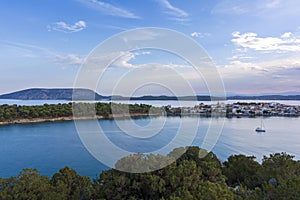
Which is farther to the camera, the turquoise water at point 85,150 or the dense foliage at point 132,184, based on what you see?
the turquoise water at point 85,150

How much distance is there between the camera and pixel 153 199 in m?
4.85

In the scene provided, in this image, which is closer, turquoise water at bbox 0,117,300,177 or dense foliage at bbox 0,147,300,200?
dense foliage at bbox 0,147,300,200

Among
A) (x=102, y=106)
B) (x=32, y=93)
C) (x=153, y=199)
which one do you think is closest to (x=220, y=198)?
(x=153, y=199)

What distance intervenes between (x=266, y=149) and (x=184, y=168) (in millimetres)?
12040

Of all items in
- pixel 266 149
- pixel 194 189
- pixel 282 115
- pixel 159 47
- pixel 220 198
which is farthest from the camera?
pixel 282 115

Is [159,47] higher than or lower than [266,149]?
higher

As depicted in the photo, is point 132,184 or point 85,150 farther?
point 85,150

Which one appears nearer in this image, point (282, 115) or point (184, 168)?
point (184, 168)

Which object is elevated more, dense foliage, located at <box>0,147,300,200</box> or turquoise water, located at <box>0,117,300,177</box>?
dense foliage, located at <box>0,147,300,200</box>

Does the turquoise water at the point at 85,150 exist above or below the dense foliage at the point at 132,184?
below

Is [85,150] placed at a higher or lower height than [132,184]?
lower

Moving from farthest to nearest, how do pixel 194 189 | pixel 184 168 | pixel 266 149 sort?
pixel 266 149, pixel 184 168, pixel 194 189

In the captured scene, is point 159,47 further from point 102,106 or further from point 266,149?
point 102,106

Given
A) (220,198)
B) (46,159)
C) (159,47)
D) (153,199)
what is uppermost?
(159,47)
